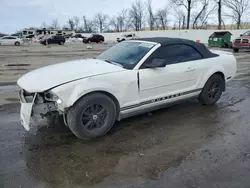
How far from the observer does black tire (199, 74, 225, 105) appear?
A: 5.54 m

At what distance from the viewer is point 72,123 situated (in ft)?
12.4

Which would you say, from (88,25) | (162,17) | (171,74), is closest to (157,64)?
(171,74)

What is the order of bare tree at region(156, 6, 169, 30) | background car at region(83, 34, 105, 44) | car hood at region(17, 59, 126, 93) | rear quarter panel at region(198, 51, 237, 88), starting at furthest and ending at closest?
bare tree at region(156, 6, 169, 30) → background car at region(83, 34, 105, 44) → rear quarter panel at region(198, 51, 237, 88) → car hood at region(17, 59, 126, 93)

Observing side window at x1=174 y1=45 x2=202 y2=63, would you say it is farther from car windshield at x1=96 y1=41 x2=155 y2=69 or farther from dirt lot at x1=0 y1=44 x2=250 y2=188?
dirt lot at x1=0 y1=44 x2=250 y2=188

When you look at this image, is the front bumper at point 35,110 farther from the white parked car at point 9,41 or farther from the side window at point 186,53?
the white parked car at point 9,41

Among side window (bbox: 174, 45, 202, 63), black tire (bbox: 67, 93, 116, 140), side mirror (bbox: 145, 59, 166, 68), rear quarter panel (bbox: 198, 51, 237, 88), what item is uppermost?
side window (bbox: 174, 45, 202, 63)

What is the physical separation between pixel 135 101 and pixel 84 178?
68.4 inches

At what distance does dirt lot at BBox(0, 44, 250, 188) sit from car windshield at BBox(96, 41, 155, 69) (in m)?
1.16

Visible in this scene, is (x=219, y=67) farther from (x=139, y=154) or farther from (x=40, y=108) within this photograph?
(x=40, y=108)

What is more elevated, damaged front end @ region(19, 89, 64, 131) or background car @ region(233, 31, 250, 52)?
background car @ region(233, 31, 250, 52)

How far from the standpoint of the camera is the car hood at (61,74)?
3695 millimetres

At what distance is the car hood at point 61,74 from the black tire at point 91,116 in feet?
1.26

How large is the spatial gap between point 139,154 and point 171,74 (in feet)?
6.00

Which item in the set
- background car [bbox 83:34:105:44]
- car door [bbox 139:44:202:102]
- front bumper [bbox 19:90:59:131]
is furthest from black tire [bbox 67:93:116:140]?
background car [bbox 83:34:105:44]
